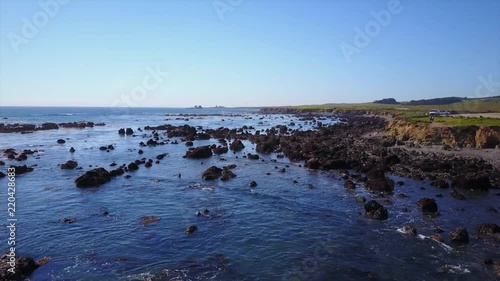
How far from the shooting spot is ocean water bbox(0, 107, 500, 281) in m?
19.6

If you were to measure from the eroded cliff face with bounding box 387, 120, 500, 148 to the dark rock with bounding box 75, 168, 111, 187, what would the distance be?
5180 cm

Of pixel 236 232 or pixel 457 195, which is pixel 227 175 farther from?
pixel 457 195

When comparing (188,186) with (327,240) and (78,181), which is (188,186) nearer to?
(78,181)

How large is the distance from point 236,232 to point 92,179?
73.6ft

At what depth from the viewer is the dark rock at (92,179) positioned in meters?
38.8

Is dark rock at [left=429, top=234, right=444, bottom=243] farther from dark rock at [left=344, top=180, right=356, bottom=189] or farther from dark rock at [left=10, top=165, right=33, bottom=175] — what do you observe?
dark rock at [left=10, top=165, right=33, bottom=175]

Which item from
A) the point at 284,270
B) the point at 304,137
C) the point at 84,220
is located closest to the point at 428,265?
the point at 284,270

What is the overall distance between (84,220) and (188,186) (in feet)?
42.7

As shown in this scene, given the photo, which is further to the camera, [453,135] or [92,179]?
[453,135]

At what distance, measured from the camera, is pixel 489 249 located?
21.6m

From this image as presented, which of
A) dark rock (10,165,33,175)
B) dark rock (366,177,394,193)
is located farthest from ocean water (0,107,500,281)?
dark rock (10,165,33,175)

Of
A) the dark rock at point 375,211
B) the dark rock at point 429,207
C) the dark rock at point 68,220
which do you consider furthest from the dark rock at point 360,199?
the dark rock at point 68,220

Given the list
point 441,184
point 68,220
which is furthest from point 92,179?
point 441,184

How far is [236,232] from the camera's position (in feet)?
82.9
